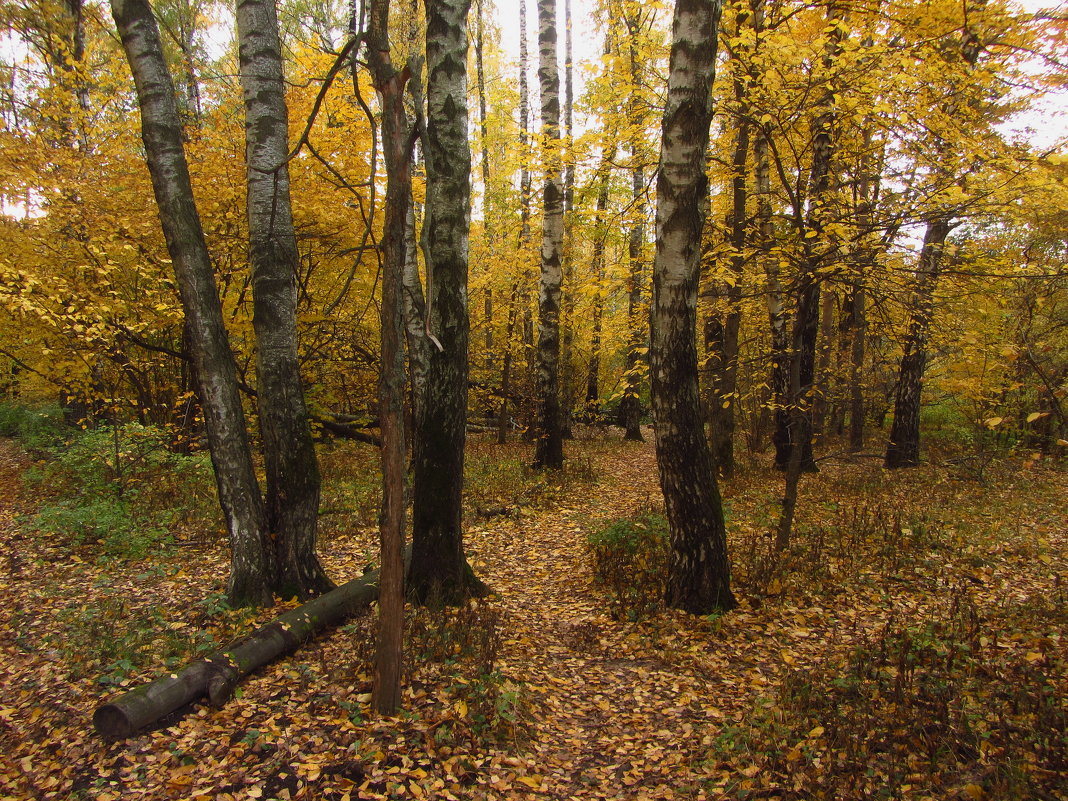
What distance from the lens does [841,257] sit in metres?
5.91

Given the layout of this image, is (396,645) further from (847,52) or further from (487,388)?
(487,388)

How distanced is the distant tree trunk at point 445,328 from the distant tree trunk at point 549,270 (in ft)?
19.7

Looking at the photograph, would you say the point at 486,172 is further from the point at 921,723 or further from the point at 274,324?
the point at 921,723

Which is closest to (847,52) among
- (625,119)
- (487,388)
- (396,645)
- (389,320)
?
(625,119)

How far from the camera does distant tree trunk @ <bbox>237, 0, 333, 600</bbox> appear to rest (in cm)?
528

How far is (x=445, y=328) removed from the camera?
5180 millimetres

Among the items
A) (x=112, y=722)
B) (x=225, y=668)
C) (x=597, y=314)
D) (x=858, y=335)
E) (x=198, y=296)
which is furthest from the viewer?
(x=597, y=314)

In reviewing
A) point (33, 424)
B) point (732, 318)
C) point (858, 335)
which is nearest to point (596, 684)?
point (732, 318)

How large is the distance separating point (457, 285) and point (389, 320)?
7.30ft

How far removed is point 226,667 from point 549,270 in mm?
8910

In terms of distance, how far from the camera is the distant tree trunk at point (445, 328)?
5137 millimetres

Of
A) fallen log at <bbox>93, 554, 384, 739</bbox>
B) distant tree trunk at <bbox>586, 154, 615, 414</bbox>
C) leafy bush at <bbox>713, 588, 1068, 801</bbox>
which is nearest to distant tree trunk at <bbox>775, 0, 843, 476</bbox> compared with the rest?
leafy bush at <bbox>713, 588, 1068, 801</bbox>

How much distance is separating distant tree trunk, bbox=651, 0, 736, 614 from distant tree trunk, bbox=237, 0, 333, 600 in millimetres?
3341

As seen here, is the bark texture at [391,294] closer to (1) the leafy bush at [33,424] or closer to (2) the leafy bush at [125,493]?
A: (2) the leafy bush at [125,493]
